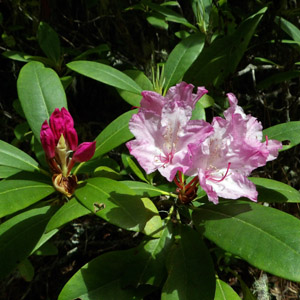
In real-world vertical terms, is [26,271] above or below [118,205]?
below

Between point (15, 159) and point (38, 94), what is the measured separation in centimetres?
25

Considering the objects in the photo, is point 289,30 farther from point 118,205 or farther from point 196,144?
point 118,205

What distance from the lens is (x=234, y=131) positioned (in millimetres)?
941

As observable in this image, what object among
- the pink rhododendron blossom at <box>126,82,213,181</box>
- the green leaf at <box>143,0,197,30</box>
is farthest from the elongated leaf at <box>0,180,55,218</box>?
the green leaf at <box>143,0,197,30</box>

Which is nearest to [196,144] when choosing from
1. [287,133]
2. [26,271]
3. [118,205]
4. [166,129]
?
[166,129]

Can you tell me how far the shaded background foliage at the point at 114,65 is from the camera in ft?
5.94

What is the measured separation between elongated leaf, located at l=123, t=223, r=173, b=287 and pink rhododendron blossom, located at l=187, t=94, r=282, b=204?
28 cm

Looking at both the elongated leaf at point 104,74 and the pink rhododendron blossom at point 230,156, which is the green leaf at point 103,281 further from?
the elongated leaf at point 104,74

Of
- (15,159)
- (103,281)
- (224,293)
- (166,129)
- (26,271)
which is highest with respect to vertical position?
(166,129)

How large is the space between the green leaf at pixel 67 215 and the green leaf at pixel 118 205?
2cm

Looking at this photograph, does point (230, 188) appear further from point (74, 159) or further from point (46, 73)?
point (46, 73)

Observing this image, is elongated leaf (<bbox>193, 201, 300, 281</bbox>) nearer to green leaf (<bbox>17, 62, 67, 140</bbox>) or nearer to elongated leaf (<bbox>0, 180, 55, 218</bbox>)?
elongated leaf (<bbox>0, 180, 55, 218</bbox>)

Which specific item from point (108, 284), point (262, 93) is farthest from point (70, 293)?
point (262, 93)

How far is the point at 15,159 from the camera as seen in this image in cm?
120
